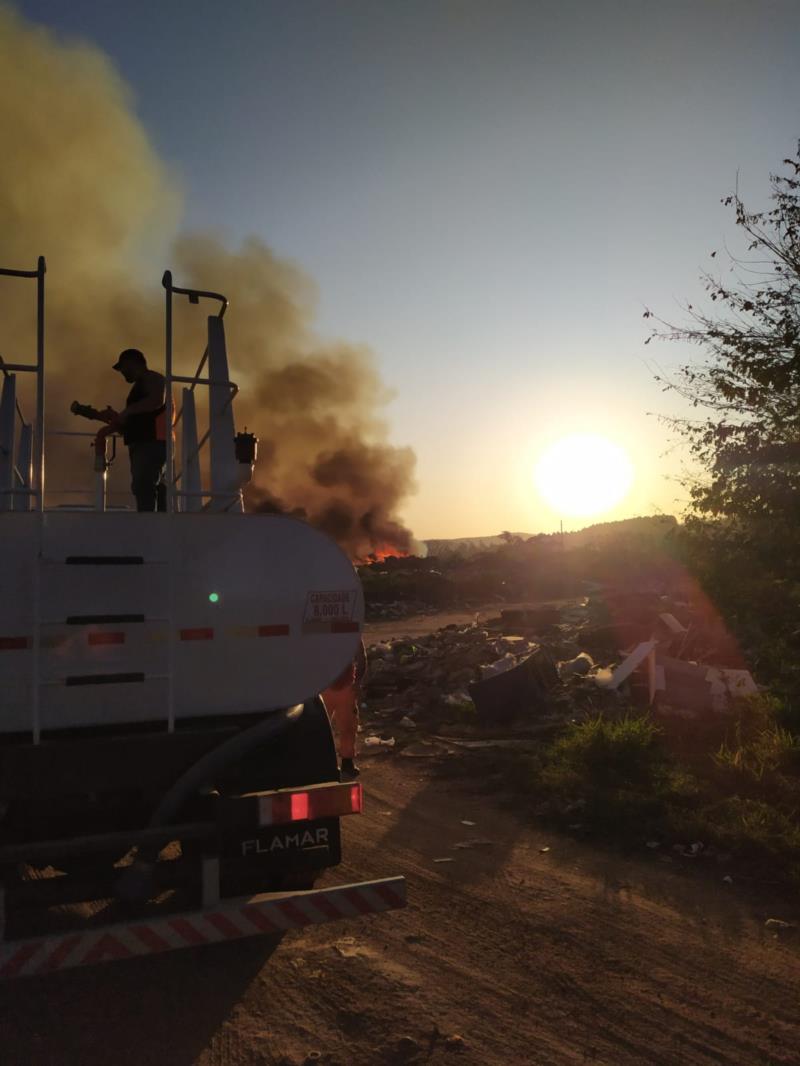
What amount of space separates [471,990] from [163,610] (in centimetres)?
224

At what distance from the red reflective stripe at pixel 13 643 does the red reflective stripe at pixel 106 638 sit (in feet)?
0.89

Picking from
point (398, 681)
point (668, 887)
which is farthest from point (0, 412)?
point (398, 681)

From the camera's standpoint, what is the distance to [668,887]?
193 inches

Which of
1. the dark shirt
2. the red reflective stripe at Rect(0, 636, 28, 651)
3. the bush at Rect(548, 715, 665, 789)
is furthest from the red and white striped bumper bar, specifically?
the bush at Rect(548, 715, 665, 789)

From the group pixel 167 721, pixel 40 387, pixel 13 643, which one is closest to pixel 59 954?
pixel 167 721

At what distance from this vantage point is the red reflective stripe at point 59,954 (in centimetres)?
310

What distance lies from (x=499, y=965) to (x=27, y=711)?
253 centimetres

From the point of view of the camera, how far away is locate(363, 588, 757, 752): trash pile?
9242 millimetres

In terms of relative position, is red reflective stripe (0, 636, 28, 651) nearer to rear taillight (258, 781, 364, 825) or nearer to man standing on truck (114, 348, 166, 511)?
rear taillight (258, 781, 364, 825)

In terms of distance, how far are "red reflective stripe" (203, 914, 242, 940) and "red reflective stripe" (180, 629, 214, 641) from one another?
1.21m

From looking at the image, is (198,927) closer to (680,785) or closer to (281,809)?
(281,809)

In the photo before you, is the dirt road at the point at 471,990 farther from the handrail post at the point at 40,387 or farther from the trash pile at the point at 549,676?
the trash pile at the point at 549,676

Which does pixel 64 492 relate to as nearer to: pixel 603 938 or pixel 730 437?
pixel 603 938

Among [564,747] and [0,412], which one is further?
[564,747]
